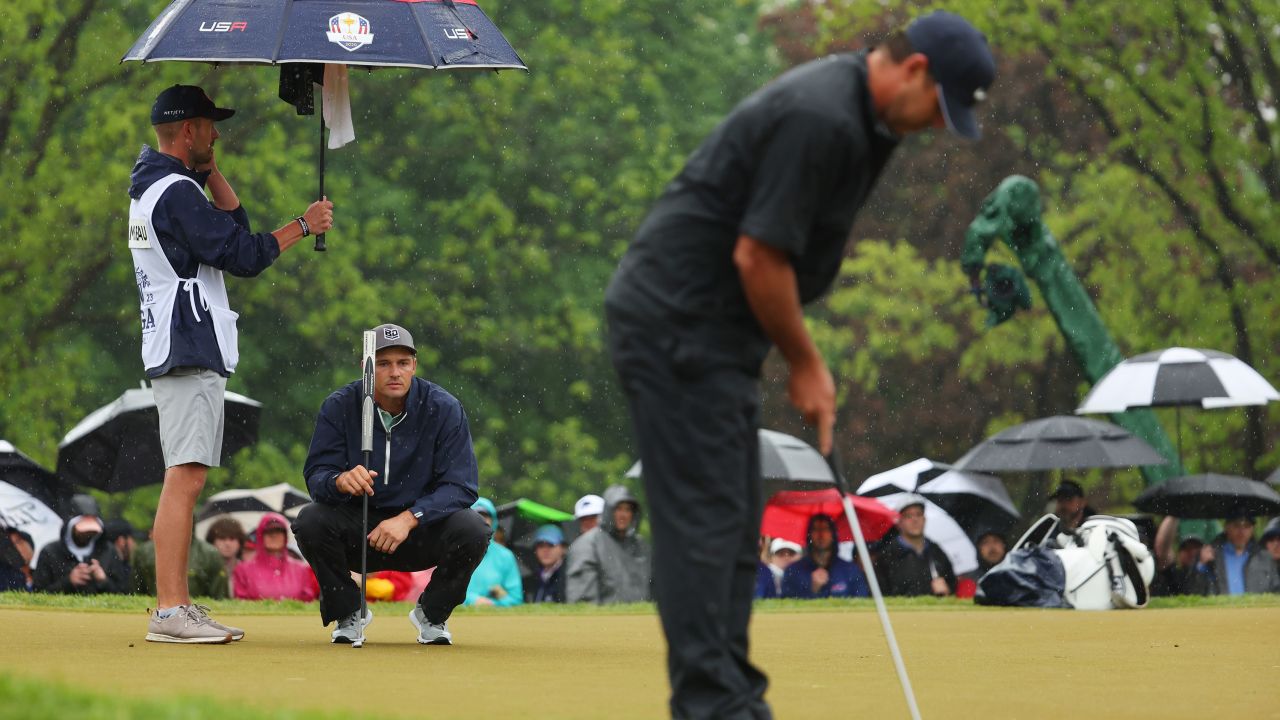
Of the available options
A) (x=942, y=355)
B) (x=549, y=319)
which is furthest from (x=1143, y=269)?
(x=549, y=319)

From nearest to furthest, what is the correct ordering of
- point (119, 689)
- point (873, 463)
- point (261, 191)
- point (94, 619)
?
1. point (119, 689)
2. point (94, 619)
3. point (261, 191)
4. point (873, 463)

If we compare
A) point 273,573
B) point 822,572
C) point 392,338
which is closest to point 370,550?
point 392,338

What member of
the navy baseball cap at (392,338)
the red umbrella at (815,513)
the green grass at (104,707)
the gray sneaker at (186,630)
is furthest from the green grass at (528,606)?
the green grass at (104,707)

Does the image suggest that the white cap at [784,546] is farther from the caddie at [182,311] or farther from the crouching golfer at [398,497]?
the caddie at [182,311]

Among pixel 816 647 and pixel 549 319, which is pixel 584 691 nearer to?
pixel 816 647

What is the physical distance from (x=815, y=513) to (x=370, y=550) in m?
8.71

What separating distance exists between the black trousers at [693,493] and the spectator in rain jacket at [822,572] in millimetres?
10923

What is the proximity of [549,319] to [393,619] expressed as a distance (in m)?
20.3

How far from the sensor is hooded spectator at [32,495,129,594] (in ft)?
48.6

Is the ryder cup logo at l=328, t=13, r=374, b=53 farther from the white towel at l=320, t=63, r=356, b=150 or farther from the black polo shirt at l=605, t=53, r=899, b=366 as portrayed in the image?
the black polo shirt at l=605, t=53, r=899, b=366

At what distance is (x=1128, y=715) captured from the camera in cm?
625

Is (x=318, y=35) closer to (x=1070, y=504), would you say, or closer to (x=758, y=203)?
(x=758, y=203)

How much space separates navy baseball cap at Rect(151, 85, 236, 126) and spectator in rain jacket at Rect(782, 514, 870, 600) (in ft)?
28.6

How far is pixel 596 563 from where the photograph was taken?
Result: 15562 millimetres
